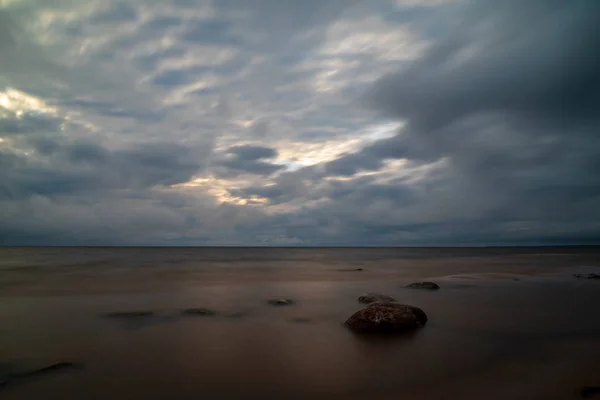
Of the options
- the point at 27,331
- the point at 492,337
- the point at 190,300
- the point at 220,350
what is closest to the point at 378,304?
the point at 492,337

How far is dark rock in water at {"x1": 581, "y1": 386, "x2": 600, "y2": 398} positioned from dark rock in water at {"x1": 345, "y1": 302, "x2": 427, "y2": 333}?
16.2 ft

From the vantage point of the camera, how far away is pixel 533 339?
32.0ft

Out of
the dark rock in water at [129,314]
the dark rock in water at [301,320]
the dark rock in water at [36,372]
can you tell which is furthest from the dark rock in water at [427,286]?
the dark rock in water at [36,372]

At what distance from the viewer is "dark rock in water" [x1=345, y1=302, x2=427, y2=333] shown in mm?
10648

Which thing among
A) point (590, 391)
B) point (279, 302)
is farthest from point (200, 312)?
point (590, 391)

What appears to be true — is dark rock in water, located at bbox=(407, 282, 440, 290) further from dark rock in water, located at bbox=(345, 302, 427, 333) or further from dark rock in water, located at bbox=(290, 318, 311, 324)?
dark rock in water, located at bbox=(290, 318, 311, 324)

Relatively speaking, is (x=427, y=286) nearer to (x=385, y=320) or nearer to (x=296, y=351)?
(x=385, y=320)

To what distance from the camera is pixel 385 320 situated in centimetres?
1070

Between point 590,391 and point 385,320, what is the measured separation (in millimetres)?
5274

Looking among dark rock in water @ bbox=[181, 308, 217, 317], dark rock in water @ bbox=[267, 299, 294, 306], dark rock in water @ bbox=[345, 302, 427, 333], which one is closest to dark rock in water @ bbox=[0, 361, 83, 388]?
dark rock in water @ bbox=[181, 308, 217, 317]

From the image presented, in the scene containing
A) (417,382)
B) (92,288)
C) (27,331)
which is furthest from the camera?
(92,288)

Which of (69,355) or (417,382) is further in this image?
(69,355)

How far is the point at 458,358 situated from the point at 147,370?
749 centimetres

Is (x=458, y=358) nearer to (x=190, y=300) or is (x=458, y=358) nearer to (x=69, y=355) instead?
(x=69, y=355)
